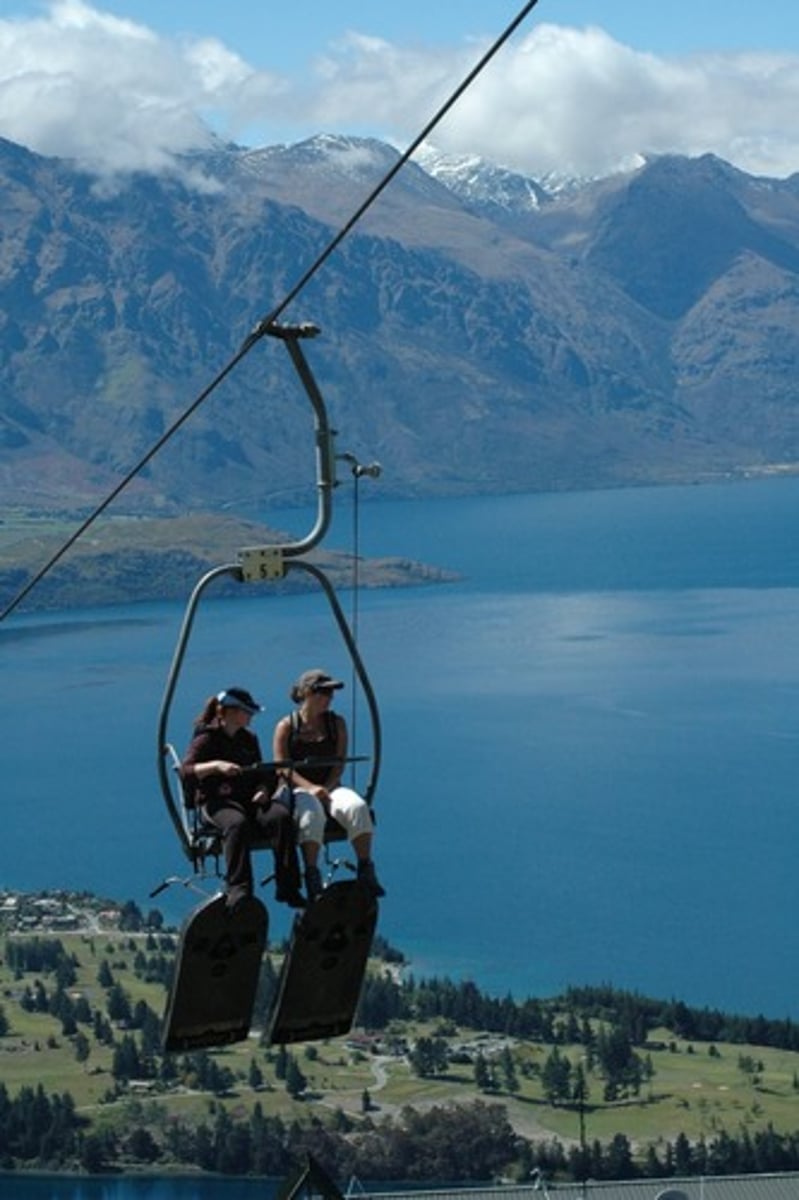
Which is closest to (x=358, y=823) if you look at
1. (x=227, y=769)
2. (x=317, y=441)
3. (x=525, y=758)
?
(x=227, y=769)

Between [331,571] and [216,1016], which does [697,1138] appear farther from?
[331,571]

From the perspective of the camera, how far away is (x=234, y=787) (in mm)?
7078

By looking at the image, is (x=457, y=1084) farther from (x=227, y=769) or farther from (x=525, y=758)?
(x=227, y=769)

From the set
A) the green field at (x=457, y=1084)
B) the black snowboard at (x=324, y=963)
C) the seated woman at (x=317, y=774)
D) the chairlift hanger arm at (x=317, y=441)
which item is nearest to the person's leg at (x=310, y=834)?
the seated woman at (x=317, y=774)

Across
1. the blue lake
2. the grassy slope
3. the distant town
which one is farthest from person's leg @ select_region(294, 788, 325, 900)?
the distant town

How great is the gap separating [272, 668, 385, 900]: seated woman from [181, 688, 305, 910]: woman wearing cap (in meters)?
0.06

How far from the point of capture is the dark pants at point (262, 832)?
22.9 ft

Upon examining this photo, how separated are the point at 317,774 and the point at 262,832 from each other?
238 mm

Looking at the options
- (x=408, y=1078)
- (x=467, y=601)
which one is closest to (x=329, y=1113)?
(x=408, y=1078)

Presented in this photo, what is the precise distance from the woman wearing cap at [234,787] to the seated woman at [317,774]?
0.19 ft

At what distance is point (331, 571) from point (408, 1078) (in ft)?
291

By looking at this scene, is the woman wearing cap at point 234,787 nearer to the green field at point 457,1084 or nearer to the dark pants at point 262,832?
the dark pants at point 262,832

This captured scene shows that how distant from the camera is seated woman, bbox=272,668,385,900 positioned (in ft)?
23.0

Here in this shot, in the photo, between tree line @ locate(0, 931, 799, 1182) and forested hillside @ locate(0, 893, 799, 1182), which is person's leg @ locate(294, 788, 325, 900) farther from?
forested hillside @ locate(0, 893, 799, 1182)
